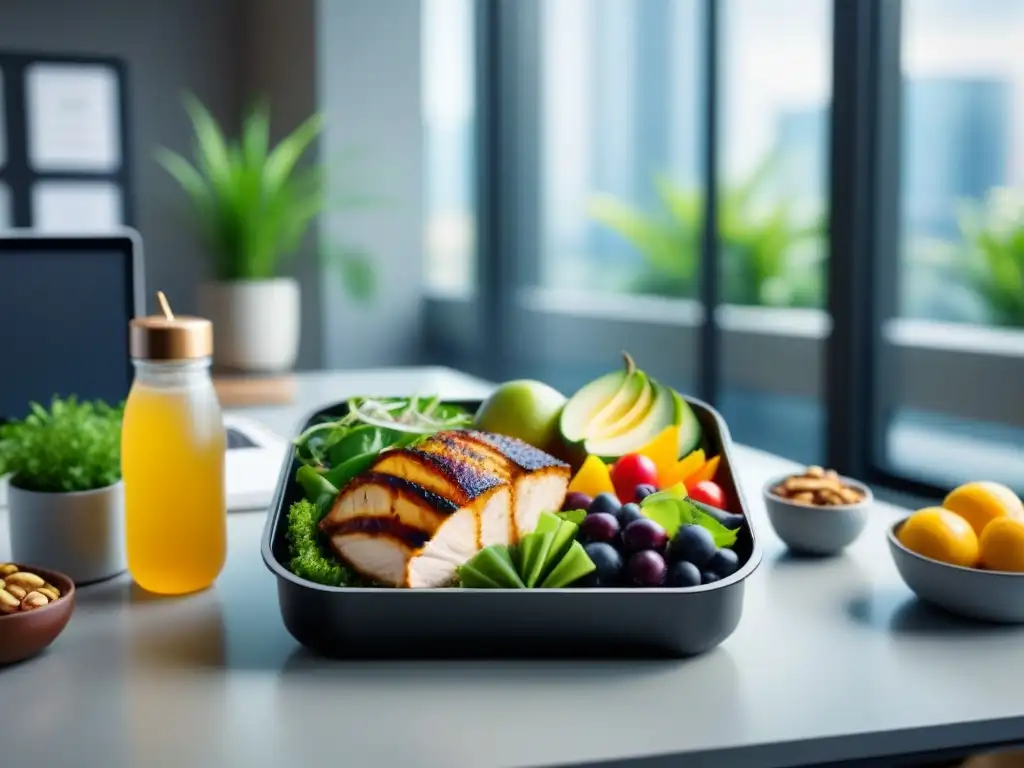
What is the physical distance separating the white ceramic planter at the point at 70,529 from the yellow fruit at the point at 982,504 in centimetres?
71

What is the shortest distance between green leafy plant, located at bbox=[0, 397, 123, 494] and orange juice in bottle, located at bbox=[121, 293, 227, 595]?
60 millimetres

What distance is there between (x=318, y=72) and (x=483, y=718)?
13.1 feet

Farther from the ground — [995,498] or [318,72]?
[318,72]

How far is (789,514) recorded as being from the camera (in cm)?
106

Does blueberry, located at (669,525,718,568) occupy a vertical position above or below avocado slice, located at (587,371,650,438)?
below

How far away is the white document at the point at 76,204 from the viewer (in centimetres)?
436

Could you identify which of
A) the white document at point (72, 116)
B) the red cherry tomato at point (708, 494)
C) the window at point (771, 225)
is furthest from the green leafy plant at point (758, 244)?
the white document at point (72, 116)

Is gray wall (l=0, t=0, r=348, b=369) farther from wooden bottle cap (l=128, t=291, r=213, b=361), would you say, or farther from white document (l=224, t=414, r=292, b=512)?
wooden bottle cap (l=128, t=291, r=213, b=361)

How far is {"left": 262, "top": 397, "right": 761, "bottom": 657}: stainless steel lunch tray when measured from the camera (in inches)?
30.0

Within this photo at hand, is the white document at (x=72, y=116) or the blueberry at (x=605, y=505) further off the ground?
the white document at (x=72, y=116)

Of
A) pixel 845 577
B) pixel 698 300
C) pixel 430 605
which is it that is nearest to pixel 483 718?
pixel 430 605

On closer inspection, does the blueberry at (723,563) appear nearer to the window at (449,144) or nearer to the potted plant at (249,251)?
the potted plant at (249,251)

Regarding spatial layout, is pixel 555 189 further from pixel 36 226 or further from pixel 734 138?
pixel 36 226

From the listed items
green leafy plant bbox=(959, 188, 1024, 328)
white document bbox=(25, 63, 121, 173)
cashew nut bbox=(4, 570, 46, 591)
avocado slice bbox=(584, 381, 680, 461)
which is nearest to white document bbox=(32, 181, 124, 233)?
white document bbox=(25, 63, 121, 173)
